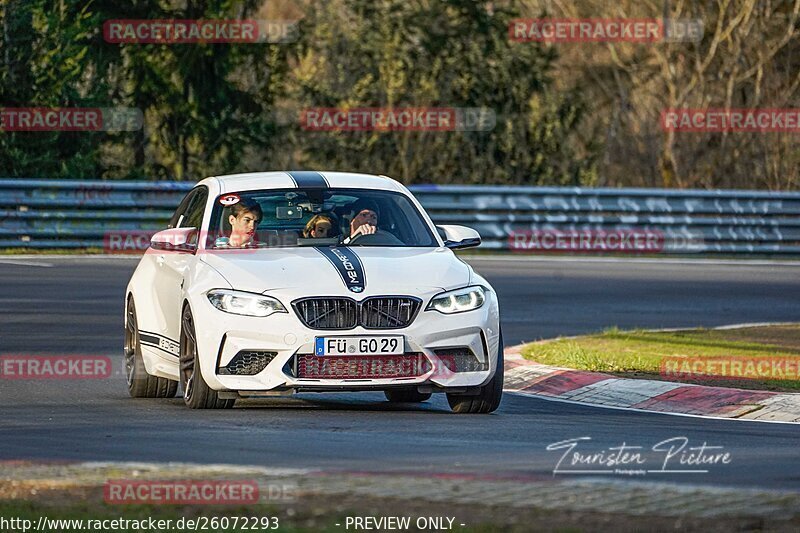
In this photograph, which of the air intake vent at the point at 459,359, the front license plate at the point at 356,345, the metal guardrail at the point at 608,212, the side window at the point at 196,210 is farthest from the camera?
the metal guardrail at the point at 608,212

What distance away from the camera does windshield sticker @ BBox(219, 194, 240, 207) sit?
40.2ft

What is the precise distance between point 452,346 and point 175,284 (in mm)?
2120

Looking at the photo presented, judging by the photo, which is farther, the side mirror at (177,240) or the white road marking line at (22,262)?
the white road marking line at (22,262)

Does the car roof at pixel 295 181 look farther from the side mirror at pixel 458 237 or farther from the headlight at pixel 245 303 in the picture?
the headlight at pixel 245 303

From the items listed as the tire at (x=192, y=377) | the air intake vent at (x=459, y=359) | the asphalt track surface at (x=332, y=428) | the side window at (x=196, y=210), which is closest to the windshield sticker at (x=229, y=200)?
the side window at (x=196, y=210)

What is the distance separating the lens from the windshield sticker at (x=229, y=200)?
12.2 m

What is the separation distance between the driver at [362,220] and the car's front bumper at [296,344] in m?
1.28

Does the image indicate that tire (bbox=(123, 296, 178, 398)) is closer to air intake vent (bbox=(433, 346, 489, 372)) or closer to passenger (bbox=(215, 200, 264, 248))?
passenger (bbox=(215, 200, 264, 248))

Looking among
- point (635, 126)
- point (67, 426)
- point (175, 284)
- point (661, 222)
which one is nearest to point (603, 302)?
point (661, 222)

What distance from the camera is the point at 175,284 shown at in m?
12.0

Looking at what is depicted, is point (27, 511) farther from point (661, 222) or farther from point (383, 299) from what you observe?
point (661, 222)

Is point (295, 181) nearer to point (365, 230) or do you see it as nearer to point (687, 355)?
point (365, 230)

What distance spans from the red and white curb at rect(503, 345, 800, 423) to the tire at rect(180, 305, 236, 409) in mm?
2889

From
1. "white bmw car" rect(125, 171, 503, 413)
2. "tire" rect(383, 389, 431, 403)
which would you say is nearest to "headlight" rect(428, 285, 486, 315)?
"white bmw car" rect(125, 171, 503, 413)
